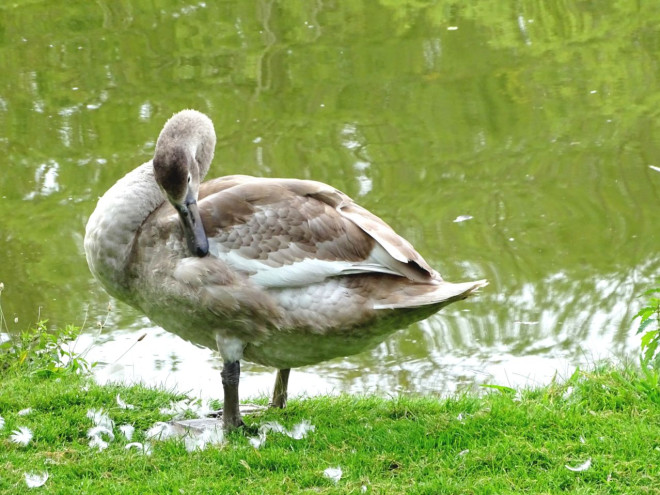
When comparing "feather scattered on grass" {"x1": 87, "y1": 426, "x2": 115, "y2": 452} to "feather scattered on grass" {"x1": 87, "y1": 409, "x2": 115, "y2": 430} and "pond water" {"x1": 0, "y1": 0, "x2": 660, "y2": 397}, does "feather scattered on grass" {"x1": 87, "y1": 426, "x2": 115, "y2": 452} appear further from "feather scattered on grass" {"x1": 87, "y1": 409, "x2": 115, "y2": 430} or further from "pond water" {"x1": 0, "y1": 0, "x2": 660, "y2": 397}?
"pond water" {"x1": 0, "y1": 0, "x2": 660, "y2": 397}

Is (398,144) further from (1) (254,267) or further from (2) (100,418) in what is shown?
(2) (100,418)

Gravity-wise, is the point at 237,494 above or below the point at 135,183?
below

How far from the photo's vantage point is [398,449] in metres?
4.82

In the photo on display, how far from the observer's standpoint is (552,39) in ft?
42.8

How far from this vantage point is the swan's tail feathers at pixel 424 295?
5020 mm

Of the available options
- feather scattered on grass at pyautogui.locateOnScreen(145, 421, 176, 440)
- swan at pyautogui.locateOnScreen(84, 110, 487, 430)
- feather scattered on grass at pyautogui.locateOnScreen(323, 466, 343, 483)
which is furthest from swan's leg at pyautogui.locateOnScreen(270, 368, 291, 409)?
feather scattered on grass at pyautogui.locateOnScreen(323, 466, 343, 483)

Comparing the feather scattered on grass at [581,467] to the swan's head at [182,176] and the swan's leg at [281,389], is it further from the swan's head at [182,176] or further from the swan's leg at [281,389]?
the swan's head at [182,176]

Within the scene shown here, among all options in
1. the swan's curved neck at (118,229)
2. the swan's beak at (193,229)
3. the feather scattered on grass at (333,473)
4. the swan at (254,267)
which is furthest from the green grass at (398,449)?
the swan's beak at (193,229)

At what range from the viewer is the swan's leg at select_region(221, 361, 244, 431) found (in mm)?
5277

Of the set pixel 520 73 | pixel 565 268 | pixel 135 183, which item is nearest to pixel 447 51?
pixel 520 73

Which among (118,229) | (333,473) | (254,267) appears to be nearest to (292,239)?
(254,267)

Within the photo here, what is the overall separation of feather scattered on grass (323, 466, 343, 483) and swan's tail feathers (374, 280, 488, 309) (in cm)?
86

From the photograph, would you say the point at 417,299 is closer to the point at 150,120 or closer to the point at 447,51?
the point at 150,120

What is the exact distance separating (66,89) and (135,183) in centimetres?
766
